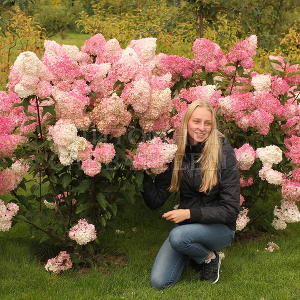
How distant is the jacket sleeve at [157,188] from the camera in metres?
4.08

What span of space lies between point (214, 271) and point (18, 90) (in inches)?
80.6

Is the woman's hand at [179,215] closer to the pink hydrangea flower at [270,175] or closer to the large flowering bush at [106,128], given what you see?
the large flowering bush at [106,128]

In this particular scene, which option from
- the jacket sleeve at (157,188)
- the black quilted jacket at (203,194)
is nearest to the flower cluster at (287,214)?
the black quilted jacket at (203,194)

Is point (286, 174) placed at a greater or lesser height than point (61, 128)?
lesser

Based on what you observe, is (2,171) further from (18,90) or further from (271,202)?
(271,202)

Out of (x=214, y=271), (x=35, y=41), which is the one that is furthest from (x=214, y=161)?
(x=35, y=41)

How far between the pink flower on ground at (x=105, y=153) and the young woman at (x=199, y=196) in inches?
23.7

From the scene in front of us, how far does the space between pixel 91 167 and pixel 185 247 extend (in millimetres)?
996

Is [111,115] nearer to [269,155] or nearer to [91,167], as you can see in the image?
[91,167]

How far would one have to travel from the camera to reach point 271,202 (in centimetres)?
573

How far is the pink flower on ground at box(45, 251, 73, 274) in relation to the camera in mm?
4066

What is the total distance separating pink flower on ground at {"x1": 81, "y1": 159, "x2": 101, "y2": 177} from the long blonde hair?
78cm

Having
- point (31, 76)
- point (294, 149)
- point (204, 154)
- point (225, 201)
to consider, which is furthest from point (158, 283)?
point (31, 76)

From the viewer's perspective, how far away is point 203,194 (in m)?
4.00
